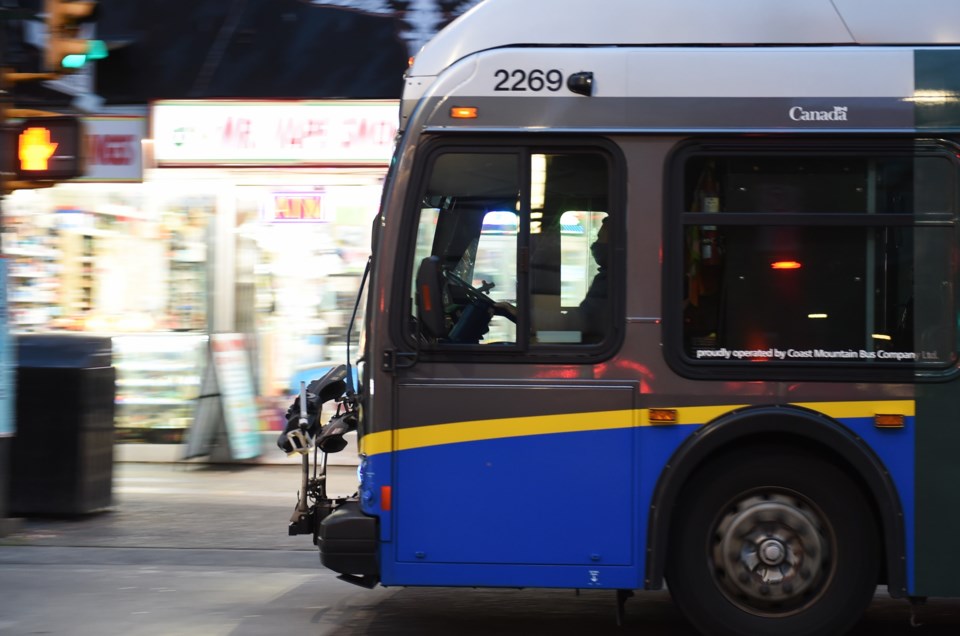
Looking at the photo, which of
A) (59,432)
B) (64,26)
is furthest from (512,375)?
(59,432)

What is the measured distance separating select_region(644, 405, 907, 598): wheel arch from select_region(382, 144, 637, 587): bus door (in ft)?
0.52

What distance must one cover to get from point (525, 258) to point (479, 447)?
3.16 feet

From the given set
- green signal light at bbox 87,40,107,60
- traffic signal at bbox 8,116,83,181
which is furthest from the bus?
green signal light at bbox 87,40,107,60

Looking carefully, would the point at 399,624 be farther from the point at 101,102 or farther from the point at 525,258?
the point at 101,102

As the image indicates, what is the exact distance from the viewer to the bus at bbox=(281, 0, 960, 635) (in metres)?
5.60

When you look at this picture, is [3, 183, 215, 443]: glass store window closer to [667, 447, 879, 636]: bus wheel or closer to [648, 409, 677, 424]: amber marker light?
[648, 409, 677, 424]: amber marker light

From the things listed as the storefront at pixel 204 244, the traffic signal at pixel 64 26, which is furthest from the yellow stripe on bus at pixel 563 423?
the storefront at pixel 204 244

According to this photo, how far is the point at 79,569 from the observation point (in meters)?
7.86

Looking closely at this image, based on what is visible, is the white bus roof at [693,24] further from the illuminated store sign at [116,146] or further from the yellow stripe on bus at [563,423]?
the illuminated store sign at [116,146]

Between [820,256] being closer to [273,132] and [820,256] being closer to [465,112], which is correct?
[465,112]

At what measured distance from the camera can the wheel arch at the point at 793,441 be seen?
5527 mm

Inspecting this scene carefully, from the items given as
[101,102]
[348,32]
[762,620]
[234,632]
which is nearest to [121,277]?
[101,102]

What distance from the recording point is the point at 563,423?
18.5 ft

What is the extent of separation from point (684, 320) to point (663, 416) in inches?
19.1
